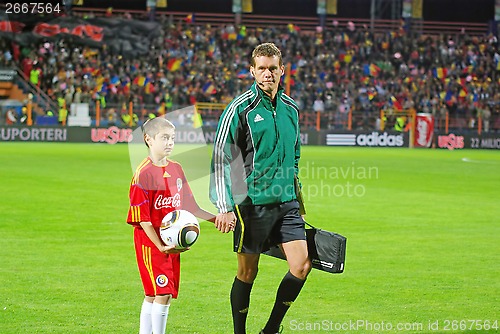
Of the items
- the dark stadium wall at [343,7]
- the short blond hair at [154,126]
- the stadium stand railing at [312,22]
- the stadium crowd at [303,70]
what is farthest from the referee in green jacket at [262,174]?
the dark stadium wall at [343,7]

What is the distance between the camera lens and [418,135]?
42344 mm

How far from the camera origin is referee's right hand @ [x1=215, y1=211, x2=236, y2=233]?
19.4 ft

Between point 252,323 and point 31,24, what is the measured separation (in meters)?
40.3

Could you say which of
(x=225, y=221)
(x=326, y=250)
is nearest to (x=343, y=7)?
(x=326, y=250)

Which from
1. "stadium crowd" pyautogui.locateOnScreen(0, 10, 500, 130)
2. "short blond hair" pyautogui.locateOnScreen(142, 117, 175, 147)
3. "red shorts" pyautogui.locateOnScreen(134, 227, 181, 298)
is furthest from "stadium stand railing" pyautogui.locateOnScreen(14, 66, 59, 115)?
"red shorts" pyautogui.locateOnScreen(134, 227, 181, 298)

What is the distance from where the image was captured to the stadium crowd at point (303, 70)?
138 feet

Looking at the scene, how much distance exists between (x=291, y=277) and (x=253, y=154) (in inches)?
35.4

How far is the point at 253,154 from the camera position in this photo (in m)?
6.05

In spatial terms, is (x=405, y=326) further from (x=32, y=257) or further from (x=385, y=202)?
(x=385, y=202)

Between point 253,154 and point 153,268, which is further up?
point 253,154

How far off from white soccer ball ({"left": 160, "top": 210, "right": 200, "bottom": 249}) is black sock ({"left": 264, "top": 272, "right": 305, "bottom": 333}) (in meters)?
0.98

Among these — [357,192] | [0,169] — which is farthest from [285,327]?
[0,169]

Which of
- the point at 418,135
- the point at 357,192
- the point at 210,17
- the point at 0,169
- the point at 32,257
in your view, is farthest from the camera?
the point at 210,17

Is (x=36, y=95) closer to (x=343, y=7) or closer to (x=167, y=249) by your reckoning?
(x=343, y=7)
